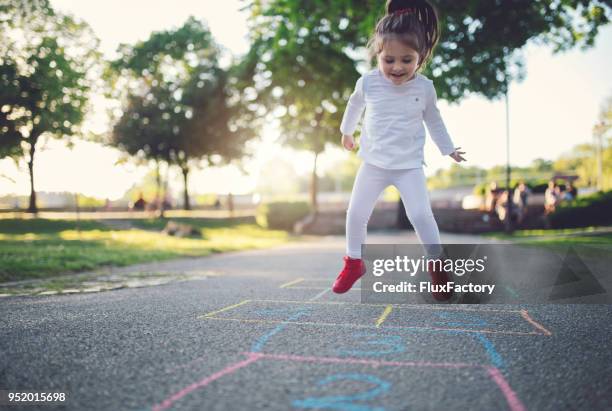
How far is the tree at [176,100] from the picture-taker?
27531 millimetres

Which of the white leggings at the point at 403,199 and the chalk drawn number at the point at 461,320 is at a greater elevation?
the white leggings at the point at 403,199

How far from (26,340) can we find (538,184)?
25.4 m

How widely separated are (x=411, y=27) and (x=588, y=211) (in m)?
13.3

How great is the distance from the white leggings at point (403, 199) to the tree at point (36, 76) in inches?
494

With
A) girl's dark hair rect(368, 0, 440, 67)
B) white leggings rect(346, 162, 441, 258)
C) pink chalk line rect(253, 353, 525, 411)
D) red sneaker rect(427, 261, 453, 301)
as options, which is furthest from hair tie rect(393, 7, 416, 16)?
pink chalk line rect(253, 353, 525, 411)

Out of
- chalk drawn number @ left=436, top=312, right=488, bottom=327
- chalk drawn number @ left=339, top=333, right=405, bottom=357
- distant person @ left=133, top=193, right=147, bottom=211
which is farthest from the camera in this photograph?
distant person @ left=133, top=193, right=147, bottom=211

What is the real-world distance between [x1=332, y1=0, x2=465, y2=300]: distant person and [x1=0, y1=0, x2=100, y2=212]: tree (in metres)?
12.5

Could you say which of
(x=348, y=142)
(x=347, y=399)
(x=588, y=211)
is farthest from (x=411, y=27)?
(x=588, y=211)

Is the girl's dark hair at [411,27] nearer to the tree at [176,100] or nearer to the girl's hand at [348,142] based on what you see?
the girl's hand at [348,142]

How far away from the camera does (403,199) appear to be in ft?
11.1

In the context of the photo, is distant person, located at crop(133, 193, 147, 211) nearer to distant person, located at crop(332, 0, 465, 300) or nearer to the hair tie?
distant person, located at crop(332, 0, 465, 300)

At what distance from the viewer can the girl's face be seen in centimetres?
314

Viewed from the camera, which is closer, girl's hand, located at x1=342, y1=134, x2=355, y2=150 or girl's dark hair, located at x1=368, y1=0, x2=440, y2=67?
girl's dark hair, located at x1=368, y1=0, x2=440, y2=67

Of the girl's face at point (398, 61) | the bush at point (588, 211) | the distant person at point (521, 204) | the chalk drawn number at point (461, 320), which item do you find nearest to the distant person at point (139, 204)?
the distant person at point (521, 204)
